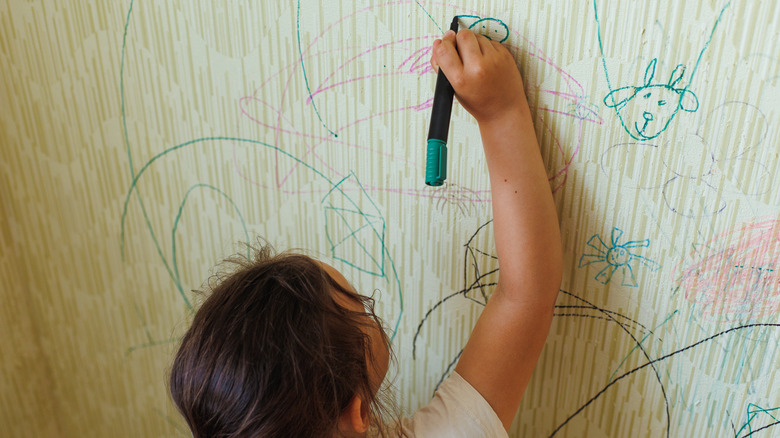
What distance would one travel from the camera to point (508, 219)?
443 mm

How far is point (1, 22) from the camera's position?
1.93 ft

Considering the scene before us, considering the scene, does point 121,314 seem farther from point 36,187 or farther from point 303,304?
point 303,304

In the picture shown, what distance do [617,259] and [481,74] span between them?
0.21 meters

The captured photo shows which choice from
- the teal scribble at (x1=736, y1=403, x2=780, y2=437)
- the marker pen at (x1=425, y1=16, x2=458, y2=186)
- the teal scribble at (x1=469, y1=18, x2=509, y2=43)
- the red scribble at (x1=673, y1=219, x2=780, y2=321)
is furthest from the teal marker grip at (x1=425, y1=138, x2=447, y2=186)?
the teal scribble at (x1=736, y1=403, x2=780, y2=437)

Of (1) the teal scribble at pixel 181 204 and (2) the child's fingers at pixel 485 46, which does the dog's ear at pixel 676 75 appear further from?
(1) the teal scribble at pixel 181 204

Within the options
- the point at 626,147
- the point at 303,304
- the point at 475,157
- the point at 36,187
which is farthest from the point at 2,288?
the point at 626,147

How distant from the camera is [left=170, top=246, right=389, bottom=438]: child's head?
374 mm

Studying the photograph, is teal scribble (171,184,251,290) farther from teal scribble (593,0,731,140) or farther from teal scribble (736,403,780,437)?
teal scribble (736,403,780,437)

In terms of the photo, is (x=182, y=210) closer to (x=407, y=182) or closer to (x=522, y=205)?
(x=407, y=182)

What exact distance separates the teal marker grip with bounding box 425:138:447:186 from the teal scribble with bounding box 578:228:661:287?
0.53ft

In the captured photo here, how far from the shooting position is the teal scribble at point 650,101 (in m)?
0.41

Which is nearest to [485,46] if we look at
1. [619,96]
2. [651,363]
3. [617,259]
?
[619,96]

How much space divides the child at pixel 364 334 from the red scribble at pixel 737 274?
118 millimetres

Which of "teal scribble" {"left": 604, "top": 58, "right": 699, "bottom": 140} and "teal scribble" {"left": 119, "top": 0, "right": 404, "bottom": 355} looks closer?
"teal scribble" {"left": 604, "top": 58, "right": 699, "bottom": 140}
